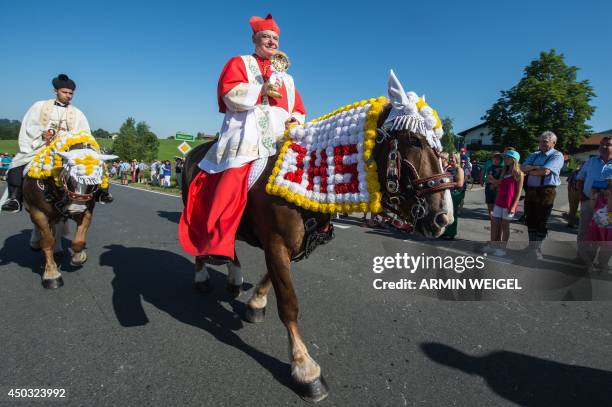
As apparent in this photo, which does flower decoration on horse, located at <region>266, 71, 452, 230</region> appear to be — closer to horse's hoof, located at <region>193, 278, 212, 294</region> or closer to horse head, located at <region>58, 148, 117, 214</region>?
horse's hoof, located at <region>193, 278, 212, 294</region>

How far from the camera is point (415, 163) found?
1.85 metres

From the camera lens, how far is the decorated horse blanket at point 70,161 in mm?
3381

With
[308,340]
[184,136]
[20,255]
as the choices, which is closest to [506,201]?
[308,340]

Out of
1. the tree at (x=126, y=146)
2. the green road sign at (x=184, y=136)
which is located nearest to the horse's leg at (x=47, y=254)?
the green road sign at (x=184, y=136)

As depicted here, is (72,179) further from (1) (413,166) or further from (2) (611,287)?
(2) (611,287)

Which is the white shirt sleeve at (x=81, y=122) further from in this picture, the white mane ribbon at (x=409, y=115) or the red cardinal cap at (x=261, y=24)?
the white mane ribbon at (x=409, y=115)

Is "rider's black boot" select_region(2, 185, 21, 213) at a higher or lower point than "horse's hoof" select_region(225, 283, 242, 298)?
higher

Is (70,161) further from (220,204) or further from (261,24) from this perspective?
(261,24)

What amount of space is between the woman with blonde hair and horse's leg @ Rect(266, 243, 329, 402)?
4.69 metres

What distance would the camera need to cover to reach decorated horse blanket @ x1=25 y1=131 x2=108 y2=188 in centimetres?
338

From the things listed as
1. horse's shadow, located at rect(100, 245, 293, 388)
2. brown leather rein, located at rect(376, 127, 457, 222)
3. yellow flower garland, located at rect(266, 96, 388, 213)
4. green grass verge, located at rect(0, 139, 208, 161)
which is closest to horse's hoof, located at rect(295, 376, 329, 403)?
horse's shadow, located at rect(100, 245, 293, 388)

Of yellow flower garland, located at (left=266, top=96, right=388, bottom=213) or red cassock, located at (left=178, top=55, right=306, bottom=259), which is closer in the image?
yellow flower garland, located at (left=266, top=96, right=388, bottom=213)

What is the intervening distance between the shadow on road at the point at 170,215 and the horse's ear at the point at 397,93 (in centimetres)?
731

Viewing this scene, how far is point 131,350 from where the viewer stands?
2.52m
